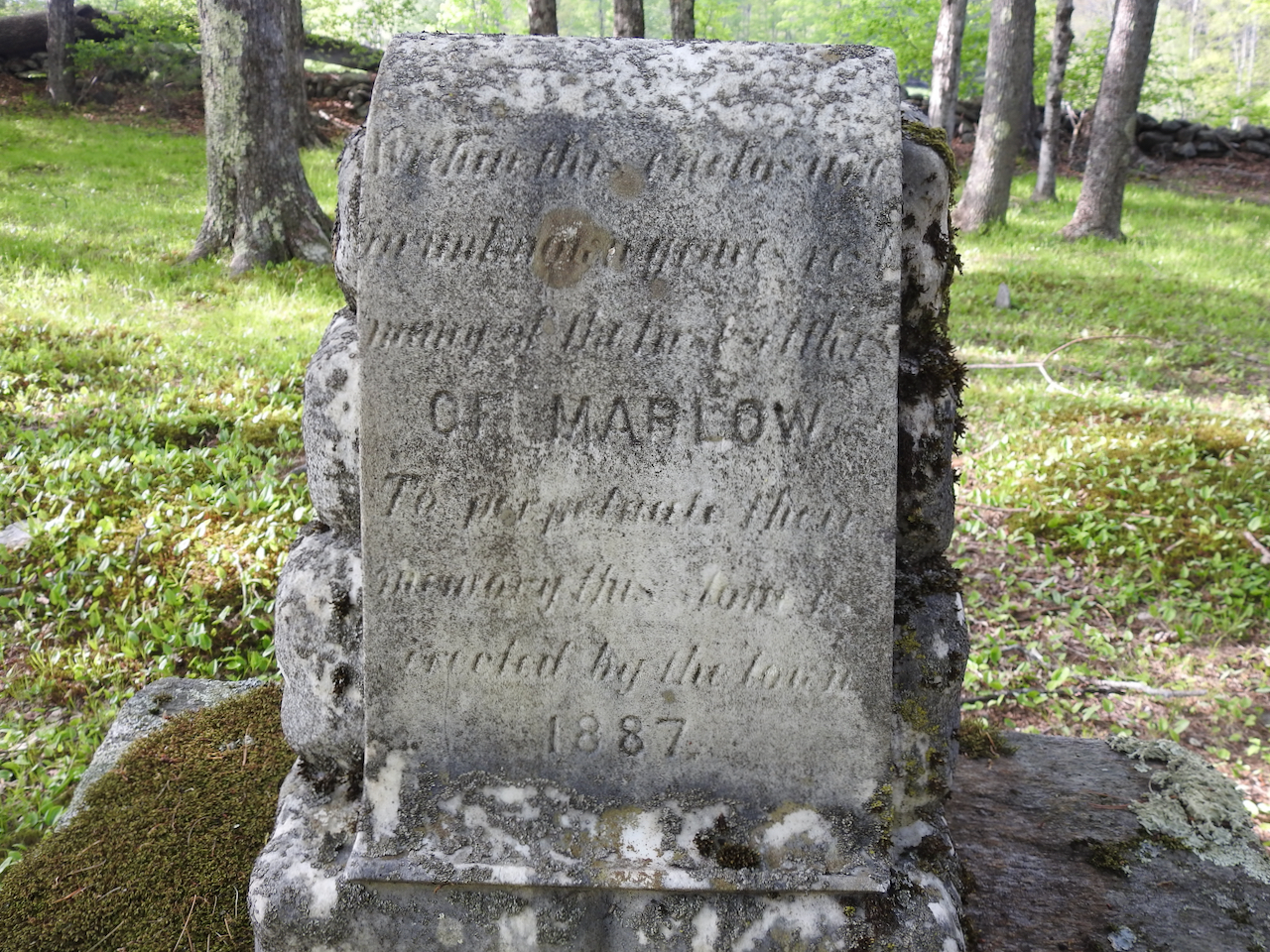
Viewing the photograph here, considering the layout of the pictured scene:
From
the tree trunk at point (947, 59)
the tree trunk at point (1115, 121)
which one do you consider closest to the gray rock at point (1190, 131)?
the tree trunk at point (947, 59)

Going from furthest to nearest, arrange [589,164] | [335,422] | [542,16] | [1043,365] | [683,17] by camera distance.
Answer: [683,17] → [542,16] → [1043,365] → [335,422] → [589,164]

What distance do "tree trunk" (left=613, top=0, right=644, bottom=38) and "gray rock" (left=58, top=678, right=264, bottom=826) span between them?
290 inches

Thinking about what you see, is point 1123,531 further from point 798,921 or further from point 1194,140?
point 1194,140

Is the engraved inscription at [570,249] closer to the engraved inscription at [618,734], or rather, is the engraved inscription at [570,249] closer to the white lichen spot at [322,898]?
the engraved inscription at [618,734]

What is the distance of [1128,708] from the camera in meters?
3.71

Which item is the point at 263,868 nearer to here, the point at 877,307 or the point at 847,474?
the point at 847,474

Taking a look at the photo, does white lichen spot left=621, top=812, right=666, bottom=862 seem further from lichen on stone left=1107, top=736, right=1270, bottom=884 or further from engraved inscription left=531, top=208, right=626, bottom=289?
lichen on stone left=1107, top=736, right=1270, bottom=884

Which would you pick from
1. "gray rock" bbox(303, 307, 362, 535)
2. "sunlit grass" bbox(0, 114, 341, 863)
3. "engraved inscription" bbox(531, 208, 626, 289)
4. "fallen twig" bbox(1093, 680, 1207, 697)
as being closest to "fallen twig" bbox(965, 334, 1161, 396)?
"fallen twig" bbox(1093, 680, 1207, 697)

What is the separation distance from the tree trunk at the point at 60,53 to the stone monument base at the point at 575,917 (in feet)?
67.6

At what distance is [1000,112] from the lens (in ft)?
37.3

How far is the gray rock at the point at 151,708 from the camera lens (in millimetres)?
2766

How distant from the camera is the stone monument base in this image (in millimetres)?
1877

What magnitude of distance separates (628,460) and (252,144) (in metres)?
6.90

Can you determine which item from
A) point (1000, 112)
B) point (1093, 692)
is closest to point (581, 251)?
point (1093, 692)
